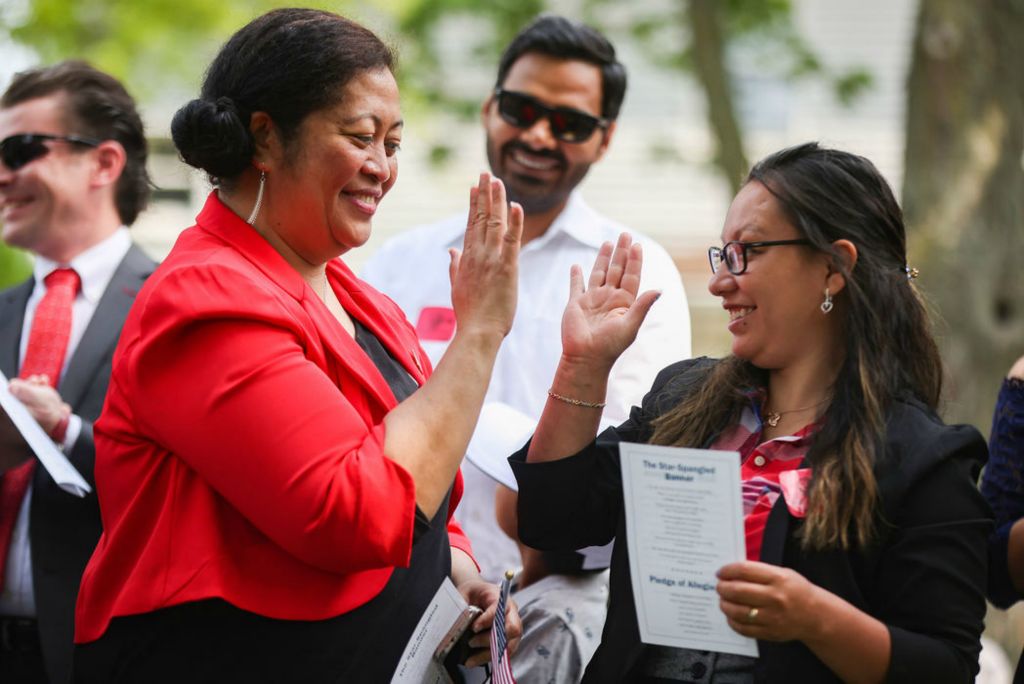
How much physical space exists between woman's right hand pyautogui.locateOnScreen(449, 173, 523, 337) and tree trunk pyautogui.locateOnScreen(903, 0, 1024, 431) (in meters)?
5.49

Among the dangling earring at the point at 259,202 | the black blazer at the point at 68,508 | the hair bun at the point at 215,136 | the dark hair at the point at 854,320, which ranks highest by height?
the hair bun at the point at 215,136

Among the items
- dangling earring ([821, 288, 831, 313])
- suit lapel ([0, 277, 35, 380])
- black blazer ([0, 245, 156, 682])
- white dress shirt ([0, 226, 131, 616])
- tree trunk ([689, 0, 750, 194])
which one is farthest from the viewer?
tree trunk ([689, 0, 750, 194])

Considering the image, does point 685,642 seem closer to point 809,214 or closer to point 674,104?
point 809,214

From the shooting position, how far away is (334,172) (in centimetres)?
274

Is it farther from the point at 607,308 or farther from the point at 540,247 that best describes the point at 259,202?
the point at 540,247

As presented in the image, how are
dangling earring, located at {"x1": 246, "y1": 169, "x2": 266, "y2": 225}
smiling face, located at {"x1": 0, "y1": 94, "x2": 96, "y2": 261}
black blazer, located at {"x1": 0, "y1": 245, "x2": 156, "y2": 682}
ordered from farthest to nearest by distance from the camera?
1. smiling face, located at {"x1": 0, "y1": 94, "x2": 96, "y2": 261}
2. black blazer, located at {"x1": 0, "y1": 245, "x2": 156, "y2": 682}
3. dangling earring, located at {"x1": 246, "y1": 169, "x2": 266, "y2": 225}

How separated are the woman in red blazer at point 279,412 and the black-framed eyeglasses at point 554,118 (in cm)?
179

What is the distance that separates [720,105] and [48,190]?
304 inches

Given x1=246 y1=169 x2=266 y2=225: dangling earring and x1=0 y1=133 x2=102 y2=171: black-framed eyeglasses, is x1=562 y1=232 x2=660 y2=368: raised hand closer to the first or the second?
x1=246 y1=169 x2=266 y2=225: dangling earring

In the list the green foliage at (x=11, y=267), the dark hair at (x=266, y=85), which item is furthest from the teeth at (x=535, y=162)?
the green foliage at (x=11, y=267)

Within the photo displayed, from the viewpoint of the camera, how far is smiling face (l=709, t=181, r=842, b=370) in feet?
9.46

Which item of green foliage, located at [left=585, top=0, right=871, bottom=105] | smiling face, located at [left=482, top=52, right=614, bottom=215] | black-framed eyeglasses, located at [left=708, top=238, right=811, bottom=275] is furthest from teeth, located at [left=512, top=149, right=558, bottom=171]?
green foliage, located at [left=585, top=0, right=871, bottom=105]

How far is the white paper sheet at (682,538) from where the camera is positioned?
7.80 ft

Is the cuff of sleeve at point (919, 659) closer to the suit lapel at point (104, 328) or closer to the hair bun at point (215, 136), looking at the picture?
the hair bun at point (215, 136)
